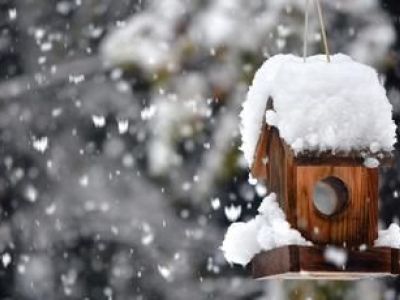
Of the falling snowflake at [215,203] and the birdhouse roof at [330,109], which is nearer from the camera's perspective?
the birdhouse roof at [330,109]

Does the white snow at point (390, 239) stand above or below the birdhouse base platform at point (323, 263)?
above

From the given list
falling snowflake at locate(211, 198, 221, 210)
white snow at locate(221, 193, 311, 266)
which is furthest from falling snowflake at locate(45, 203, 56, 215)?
white snow at locate(221, 193, 311, 266)

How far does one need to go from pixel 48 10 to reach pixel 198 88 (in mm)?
1634

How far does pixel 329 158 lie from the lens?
3.37 meters

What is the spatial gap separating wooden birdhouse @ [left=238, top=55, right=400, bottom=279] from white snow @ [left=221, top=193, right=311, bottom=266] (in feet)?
0.09

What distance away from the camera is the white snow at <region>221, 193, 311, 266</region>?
3406mm

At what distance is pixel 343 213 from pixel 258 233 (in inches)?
9.6

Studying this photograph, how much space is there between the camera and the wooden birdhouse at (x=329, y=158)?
10.8 ft

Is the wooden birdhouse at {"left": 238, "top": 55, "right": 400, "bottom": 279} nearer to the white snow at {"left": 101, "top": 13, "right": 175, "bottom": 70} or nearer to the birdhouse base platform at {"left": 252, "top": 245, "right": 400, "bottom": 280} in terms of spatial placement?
the birdhouse base platform at {"left": 252, "top": 245, "right": 400, "bottom": 280}

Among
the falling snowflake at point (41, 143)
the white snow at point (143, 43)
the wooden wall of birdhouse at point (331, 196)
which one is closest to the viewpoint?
the wooden wall of birdhouse at point (331, 196)

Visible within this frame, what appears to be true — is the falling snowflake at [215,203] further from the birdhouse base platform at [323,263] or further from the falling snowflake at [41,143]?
the birdhouse base platform at [323,263]

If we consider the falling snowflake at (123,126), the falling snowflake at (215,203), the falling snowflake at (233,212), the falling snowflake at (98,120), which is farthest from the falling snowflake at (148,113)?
the falling snowflake at (233,212)

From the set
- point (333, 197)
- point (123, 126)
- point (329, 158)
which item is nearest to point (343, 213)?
point (333, 197)

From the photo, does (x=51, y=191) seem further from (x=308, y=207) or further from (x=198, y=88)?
(x=308, y=207)
